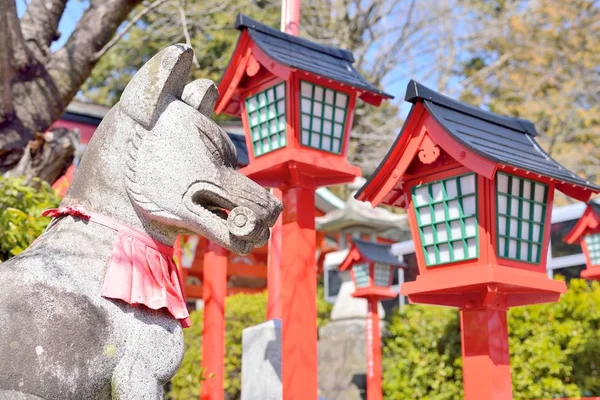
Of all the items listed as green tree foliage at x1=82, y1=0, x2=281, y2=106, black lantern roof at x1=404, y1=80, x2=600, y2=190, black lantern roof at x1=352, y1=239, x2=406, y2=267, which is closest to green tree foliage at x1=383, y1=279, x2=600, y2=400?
black lantern roof at x1=352, y1=239, x2=406, y2=267

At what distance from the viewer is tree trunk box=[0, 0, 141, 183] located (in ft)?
16.5

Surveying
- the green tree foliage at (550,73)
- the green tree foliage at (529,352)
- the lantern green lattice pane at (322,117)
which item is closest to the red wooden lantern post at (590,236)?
the green tree foliage at (529,352)

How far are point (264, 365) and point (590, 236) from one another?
3910 mm

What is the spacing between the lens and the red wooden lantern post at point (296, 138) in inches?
159

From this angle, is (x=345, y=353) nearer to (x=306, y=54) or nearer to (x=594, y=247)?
(x=594, y=247)

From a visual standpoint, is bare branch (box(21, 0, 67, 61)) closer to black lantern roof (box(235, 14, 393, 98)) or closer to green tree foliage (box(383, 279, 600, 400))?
black lantern roof (box(235, 14, 393, 98))

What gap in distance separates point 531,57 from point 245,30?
14337 mm

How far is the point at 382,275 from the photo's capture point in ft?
25.5

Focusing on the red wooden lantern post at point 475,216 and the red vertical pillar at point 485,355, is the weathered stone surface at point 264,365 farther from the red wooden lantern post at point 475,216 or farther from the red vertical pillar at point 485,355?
the red vertical pillar at point 485,355

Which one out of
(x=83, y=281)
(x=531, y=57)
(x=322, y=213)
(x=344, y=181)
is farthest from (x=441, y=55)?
(x=83, y=281)

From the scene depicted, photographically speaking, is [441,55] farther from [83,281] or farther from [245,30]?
[83,281]

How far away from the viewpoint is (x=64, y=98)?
5.59 metres

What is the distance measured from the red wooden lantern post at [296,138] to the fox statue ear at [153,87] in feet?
5.73

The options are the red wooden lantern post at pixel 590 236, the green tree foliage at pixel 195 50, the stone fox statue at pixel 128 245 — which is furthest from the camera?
the green tree foliage at pixel 195 50
